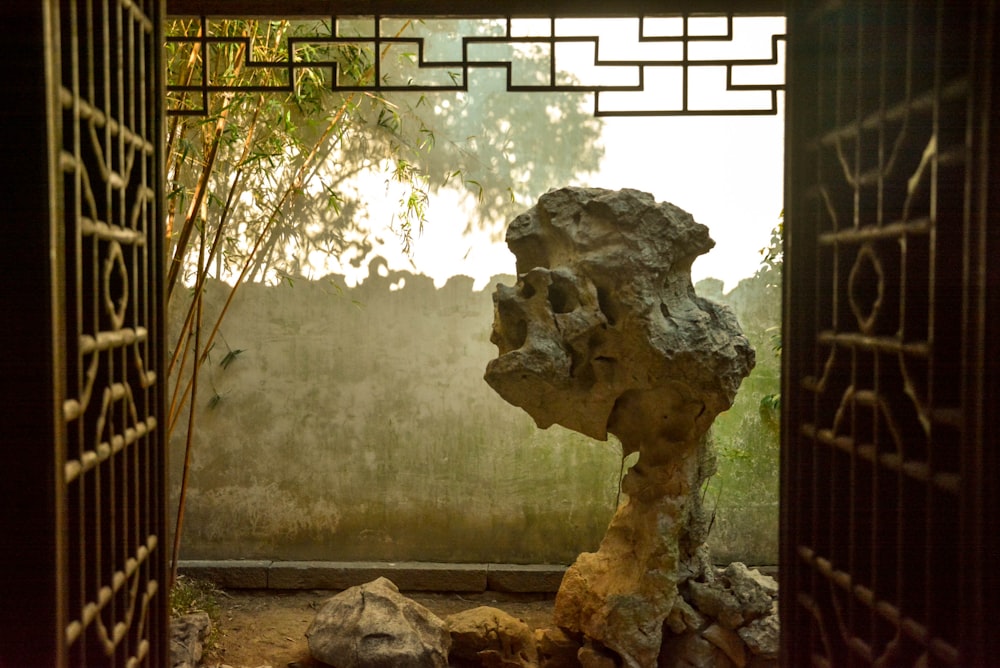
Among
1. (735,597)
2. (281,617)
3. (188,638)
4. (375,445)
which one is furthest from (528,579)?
(188,638)

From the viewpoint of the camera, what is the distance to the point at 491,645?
442cm

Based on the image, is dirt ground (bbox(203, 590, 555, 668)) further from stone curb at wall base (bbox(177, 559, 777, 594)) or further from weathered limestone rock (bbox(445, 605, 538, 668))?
weathered limestone rock (bbox(445, 605, 538, 668))

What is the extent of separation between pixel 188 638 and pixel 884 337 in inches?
142

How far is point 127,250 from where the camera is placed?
1848 mm

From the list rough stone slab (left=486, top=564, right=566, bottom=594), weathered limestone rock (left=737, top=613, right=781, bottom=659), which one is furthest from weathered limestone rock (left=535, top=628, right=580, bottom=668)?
rough stone slab (left=486, top=564, right=566, bottom=594)

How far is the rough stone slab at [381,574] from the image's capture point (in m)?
5.62

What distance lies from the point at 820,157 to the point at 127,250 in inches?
53.1

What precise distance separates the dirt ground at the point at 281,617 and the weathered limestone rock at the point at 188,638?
22 cm

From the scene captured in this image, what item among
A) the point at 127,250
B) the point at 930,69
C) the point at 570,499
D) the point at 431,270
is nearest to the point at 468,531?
the point at 570,499

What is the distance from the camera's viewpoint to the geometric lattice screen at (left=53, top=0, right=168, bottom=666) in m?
1.55

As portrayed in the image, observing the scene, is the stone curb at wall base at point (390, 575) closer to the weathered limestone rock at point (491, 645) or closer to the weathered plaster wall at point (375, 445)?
the weathered plaster wall at point (375, 445)

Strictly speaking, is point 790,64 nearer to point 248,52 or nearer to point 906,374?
point 906,374

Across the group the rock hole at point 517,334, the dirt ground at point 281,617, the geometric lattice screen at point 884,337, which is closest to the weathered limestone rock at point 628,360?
the rock hole at point 517,334

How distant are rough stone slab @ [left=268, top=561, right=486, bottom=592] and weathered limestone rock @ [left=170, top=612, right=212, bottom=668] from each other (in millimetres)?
1030
